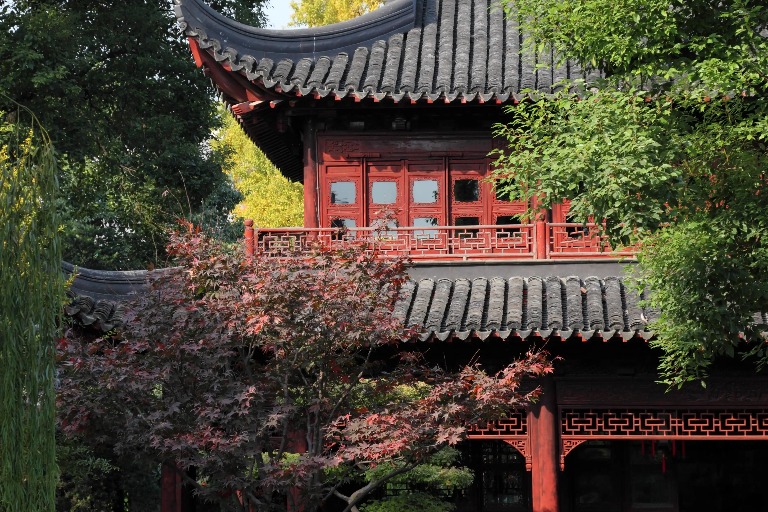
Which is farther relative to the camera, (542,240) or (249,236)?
(249,236)

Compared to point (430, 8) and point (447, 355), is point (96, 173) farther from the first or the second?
point (447, 355)

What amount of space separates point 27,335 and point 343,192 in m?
7.98

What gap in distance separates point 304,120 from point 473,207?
224 centimetres

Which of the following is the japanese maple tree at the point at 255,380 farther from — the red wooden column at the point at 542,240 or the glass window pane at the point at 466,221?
the glass window pane at the point at 466,221

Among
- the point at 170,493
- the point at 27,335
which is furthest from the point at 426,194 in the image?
the point at 27,335

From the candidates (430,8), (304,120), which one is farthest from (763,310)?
(430,8)

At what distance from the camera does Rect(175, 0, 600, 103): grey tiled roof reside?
14430mm

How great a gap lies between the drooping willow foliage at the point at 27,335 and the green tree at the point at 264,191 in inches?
825

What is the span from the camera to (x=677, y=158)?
10.1 metres

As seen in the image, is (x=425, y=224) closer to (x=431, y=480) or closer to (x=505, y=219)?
(x=505, y=219)

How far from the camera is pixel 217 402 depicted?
10211 mm

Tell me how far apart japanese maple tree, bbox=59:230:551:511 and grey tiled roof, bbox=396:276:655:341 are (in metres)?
1.54

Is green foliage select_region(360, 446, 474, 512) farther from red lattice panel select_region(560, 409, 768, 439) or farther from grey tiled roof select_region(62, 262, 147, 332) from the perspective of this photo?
grey tiled roof select_region(62, 262, 147, 332)

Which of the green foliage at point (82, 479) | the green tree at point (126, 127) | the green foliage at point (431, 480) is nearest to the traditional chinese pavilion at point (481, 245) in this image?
the green foliage at point (431, 480)
